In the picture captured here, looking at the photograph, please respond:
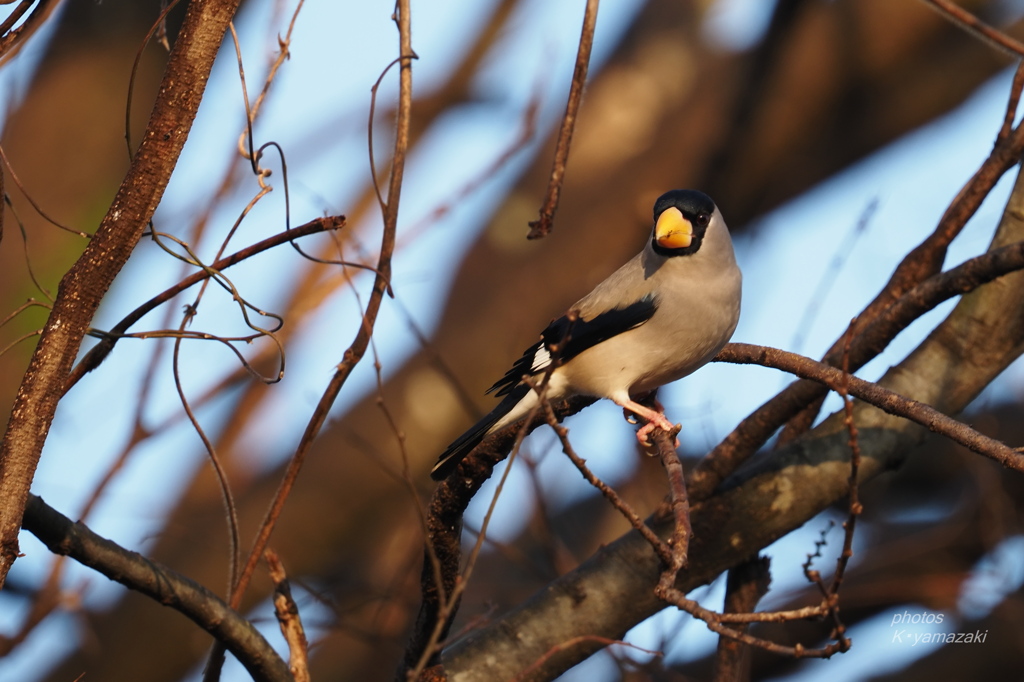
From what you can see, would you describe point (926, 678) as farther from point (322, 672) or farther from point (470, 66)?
point (470, 66)

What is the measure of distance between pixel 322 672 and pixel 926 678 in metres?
3.73

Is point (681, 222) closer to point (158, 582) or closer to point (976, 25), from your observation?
point (976, 25)

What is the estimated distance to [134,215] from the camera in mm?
1965

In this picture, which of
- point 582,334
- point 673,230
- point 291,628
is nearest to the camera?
point 291,628

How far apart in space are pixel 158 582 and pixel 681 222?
2.34 metres

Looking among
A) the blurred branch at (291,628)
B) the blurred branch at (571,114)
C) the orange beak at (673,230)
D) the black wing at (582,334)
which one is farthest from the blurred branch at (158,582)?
the orange beak at (673,230)

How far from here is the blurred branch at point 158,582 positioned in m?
2.17

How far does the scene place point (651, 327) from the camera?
11.6 feet

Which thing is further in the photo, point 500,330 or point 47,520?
point 500,330

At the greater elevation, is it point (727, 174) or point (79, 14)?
point (79, 14)

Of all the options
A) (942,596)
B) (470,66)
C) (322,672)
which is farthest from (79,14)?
(942,596)

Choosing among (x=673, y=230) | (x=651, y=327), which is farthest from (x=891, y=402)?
(x=673, y=230)

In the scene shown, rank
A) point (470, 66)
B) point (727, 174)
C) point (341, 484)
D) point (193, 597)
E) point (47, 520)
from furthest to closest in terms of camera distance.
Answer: point (470, 66), point (727, 174), point (341, 484), point (193, 597), point (47, 520)

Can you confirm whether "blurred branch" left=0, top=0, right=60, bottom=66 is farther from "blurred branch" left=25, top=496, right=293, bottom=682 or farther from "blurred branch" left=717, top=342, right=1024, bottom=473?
"blurred branch" left=717, top=342, right=1024, bottom=473
